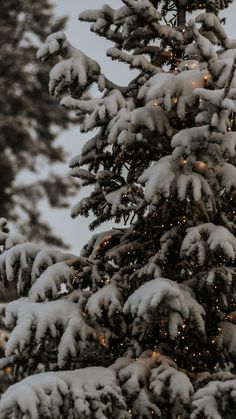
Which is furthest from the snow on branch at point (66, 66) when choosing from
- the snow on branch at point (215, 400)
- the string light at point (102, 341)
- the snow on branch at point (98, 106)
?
the snow on branch at point (215, 400)

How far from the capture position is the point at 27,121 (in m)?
14.6

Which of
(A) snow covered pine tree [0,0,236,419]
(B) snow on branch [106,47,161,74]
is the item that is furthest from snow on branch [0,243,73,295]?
(B) snow on branch [106,47,161,74]

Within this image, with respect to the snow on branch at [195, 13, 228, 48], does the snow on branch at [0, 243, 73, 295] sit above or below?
below

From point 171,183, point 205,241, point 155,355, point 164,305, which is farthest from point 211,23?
point 155,355

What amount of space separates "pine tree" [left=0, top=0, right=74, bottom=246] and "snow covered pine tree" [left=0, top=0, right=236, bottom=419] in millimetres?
7385

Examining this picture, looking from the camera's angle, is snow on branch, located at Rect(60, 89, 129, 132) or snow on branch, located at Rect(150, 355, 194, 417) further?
snow on branch, located at Rect(60, 89, 129, 132)

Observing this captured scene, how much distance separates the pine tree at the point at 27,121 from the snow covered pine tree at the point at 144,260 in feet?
24.2

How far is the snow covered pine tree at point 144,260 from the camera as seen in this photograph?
16.0ft

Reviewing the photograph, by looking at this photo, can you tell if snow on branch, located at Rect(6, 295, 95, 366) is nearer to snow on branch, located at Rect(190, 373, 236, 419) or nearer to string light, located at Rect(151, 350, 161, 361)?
string light, located at Rect(151, 350, 161, 361)

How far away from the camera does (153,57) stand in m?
6.77

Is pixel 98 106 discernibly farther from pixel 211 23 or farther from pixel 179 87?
pixel 211 23

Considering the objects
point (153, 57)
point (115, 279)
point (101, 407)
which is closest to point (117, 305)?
point (115, 279)

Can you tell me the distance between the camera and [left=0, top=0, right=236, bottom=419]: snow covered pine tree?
489 centimetres

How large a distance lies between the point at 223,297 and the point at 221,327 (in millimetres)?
267
